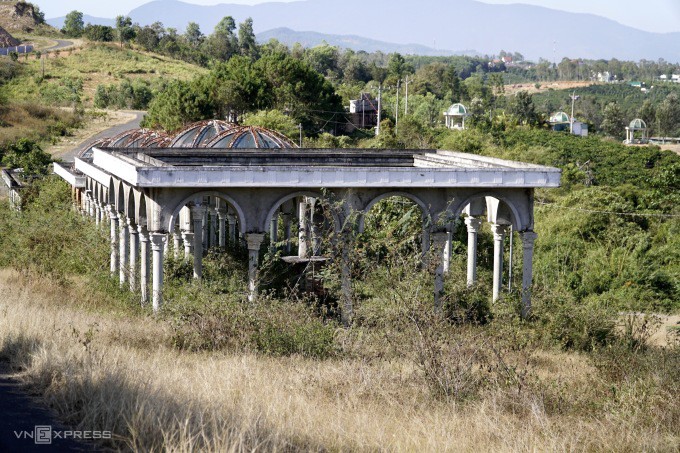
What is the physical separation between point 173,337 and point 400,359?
4.02m

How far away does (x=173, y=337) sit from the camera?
15.1 meters

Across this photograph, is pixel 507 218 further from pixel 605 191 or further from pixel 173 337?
pixel 605 191

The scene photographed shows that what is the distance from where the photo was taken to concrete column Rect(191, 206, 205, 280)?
23.3 metres

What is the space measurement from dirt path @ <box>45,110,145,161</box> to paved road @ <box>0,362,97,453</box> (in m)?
42.6

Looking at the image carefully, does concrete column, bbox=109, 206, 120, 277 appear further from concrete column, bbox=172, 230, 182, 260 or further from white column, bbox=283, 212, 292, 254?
white column, bbox=283, 212, 292, 254

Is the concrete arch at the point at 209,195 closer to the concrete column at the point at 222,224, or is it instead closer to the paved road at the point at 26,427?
the concrete column at the point at 222,224

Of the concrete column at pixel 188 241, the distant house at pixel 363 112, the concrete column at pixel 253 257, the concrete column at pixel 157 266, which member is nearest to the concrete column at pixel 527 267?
the concrete column at pixel 253 257

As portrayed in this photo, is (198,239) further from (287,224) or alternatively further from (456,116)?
(456,116)

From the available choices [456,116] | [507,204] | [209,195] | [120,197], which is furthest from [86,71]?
[507,204]

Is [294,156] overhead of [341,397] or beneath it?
overhead

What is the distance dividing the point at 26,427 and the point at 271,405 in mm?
2580

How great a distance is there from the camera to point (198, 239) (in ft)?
77.2

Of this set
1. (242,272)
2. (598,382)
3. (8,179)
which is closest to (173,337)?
(598,382)
